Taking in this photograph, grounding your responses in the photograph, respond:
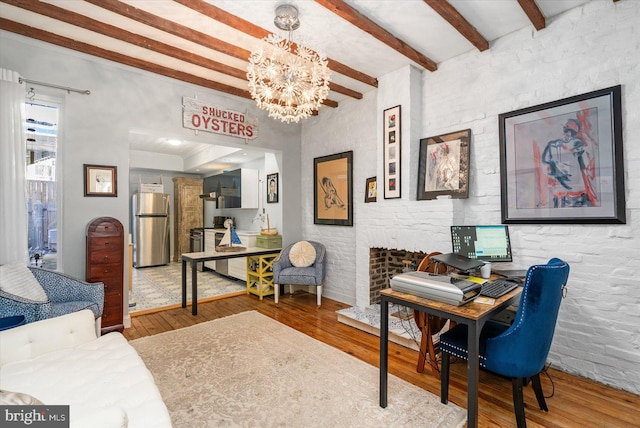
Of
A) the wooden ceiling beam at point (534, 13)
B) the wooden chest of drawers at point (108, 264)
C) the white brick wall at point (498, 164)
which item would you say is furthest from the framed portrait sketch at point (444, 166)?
the wooden chest of drawers at point (108, 264)

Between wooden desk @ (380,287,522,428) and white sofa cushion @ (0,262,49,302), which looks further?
white sofa cushion @ (0,262,49,302)

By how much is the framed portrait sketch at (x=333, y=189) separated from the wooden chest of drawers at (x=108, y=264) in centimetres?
263

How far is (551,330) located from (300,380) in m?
1.70

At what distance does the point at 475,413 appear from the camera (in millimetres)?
1544

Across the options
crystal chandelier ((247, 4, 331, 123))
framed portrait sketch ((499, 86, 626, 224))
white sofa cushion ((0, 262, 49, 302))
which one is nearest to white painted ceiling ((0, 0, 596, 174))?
crystal chandelier ((247, 4, 331, 123))

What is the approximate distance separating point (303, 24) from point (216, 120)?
1.99m

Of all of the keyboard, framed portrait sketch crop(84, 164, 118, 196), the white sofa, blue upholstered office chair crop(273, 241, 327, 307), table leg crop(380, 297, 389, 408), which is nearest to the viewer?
the white sofa

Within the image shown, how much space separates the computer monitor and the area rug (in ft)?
3.74

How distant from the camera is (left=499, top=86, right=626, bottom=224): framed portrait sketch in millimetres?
2277

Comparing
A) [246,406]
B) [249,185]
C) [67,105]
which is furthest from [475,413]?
[249,185]

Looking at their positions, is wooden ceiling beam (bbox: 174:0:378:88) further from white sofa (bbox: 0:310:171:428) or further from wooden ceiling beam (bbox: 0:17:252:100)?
white sofa (bbox: 0:310:171:428)

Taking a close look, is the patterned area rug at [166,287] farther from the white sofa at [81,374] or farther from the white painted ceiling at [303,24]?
the white painted ceiling at [303,24]

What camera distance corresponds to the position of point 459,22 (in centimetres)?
250

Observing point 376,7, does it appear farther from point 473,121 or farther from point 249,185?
point 249,185
